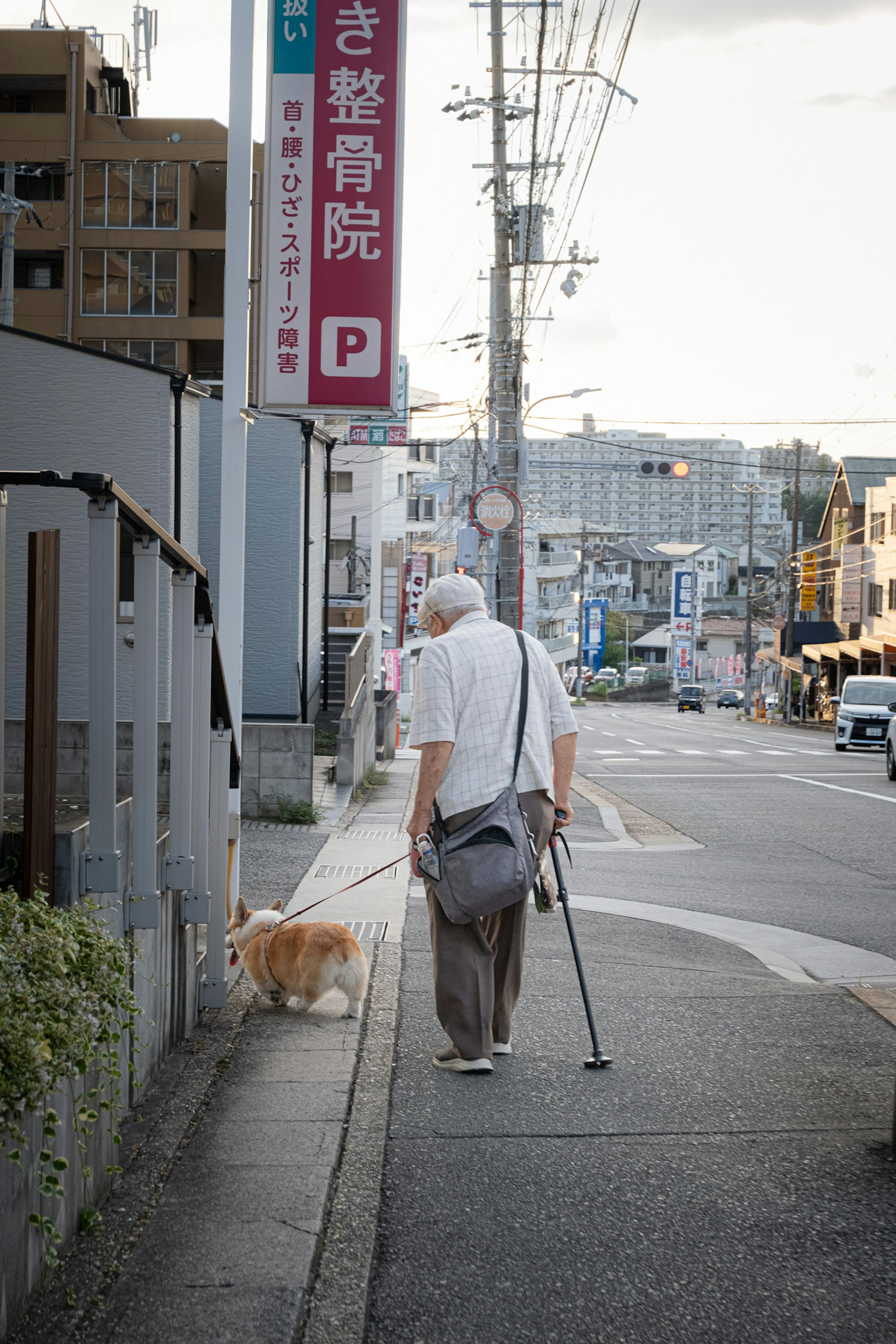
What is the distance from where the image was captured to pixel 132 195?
45625mm

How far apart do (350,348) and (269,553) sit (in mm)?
9437

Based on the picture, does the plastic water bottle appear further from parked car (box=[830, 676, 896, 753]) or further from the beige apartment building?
the beige apartment building

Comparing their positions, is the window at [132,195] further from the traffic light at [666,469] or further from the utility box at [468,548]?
the utility box at [468,548]

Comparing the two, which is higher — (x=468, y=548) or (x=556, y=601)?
(x=556, y=601)

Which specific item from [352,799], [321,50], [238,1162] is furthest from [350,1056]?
[352,799]

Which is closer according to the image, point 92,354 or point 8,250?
point 92,354

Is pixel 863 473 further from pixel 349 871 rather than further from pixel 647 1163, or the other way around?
pixel 647 1163

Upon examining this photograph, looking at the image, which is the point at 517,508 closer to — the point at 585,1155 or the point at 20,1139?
the point at 585,1155

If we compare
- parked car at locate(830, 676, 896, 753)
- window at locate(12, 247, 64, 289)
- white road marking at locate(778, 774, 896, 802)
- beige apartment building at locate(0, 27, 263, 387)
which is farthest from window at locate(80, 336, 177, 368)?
white road marking at locate(778, 774, 896, 802)

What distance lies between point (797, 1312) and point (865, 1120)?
1.43 m

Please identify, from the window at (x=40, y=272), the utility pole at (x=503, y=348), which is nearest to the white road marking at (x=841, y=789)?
the utility pole at (x=503, y=348)

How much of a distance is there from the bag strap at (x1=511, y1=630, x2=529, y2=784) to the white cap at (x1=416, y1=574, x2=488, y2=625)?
0.78 feet

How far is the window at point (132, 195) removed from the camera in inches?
1784

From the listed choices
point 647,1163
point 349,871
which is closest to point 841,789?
point 349,871
